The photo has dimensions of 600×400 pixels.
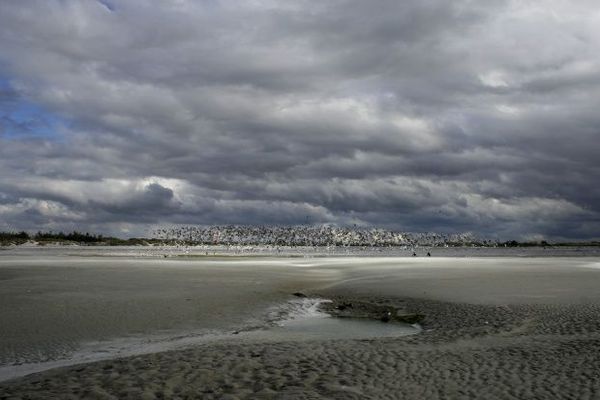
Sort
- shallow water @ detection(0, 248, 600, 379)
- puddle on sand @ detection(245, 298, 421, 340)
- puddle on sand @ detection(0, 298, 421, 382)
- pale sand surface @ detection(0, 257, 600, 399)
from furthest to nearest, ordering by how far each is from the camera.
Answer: puddle on sand @ detection(245, 298, 421, 340), shallow water @ detection(0, 248, 600, 379), puddle on sand @ detection(0, 298, 421, 382), pale sand surface @ detection(0, 257, 600, 399)

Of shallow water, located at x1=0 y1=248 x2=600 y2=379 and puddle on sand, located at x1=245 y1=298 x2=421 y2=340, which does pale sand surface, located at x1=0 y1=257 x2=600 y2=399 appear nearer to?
puddle on sand, located at x1=245 y1=298 x2=421 y2=340

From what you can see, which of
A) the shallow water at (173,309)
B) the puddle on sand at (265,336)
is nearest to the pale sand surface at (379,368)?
the puddle on sand at (265,336)

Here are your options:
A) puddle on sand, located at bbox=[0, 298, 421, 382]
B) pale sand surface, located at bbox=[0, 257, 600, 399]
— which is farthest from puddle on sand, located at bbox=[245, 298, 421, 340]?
pale sand surface, located at bbox=[0, 257, 600, 399]

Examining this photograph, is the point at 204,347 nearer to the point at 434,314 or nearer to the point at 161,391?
the point at 161,391

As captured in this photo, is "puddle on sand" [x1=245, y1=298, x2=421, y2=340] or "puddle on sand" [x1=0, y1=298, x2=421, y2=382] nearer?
"puddle on sand" [x1=0, y1=298, x2=421, y2=382]

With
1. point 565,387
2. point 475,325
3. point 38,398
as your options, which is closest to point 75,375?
point 38,398

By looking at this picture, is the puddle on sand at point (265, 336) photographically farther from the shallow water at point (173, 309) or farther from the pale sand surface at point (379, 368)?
the pale sand surface at point (379, 368)

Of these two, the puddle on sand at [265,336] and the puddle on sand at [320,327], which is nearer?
the puddle on sand at [265,336]

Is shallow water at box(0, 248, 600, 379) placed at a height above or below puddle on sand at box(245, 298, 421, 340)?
above

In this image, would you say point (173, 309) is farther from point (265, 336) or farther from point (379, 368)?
point (379, 368)

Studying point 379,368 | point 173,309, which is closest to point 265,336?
point 379,368

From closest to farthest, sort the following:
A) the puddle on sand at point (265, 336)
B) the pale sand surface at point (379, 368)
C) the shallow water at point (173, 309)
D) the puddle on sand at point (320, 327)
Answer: the pale sand surface at point (379, 368), the puddle on sand at point (265, 336), the shallow water at point (173, 309), the puddle on sand at point (320, 327)

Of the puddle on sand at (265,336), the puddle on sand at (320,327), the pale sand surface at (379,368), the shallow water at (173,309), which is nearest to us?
the pale sand surface at (379,368)

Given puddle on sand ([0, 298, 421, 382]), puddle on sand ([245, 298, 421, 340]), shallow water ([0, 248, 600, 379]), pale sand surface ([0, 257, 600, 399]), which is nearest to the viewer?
pale sand surface ([0, 257, 600, 399])
